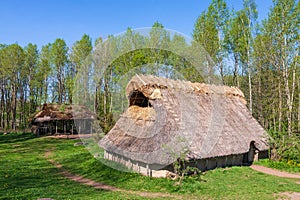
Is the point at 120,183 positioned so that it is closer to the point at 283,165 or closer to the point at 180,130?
the point at 180,130

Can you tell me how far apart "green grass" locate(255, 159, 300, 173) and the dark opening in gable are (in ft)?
29.9

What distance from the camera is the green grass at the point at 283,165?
58.4 feet

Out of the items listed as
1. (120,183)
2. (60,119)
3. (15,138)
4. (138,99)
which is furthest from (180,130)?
(15,138)

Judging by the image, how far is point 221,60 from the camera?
29.1 metres

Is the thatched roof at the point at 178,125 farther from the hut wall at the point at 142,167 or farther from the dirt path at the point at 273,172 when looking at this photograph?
the dirt path at the point at 273,172

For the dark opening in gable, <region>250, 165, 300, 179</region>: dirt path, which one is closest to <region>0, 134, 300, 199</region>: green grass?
<region>250, 165, 300, 179</region>: dirt path

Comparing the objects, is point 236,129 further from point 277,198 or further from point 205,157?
point 277,198

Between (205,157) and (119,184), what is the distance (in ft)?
16.2

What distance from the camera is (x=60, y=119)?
3675cm

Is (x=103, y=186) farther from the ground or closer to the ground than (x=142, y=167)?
closer to the ground

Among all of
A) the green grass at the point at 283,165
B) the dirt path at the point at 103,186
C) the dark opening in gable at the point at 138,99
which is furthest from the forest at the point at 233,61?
the dirt path at the point at 103,186

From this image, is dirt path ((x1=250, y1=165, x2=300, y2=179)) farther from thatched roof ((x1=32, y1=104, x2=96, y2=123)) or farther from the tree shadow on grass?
the tree shadow on grass

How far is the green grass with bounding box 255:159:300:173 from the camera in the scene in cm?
1780

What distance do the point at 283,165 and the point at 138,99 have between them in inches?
435
